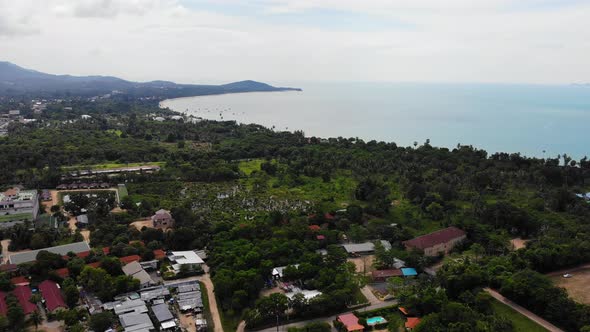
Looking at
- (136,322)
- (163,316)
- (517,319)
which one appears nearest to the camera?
(136,322)

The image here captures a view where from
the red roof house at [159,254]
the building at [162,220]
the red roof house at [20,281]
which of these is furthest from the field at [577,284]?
the red roof house at [20,281]

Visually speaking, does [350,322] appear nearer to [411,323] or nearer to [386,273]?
[411,323]

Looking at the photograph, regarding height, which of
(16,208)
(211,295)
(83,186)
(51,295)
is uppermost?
(16,208)

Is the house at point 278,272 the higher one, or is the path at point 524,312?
the house at point 278,272

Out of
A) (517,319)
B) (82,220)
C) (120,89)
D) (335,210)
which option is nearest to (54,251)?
(82,220)

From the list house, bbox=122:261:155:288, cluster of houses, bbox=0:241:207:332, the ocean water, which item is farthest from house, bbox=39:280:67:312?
the ocean water

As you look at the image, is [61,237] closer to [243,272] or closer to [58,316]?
[58,316]

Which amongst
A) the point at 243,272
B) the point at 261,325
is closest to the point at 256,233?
the point at 243,272

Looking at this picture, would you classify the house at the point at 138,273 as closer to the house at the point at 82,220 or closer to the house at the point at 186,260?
the house at the point at 186,260

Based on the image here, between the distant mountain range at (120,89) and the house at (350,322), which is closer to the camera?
the house at (350,322)
